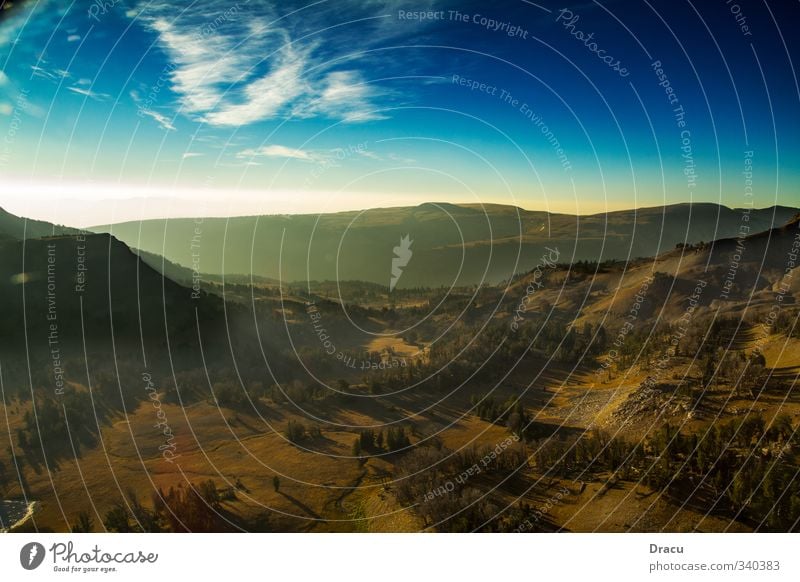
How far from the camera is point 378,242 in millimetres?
21531

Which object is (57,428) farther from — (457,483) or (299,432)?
(457,483)

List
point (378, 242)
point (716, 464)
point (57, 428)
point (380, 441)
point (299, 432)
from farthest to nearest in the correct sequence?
point (378, 242) < point (57, 428) < point (299, 432) < point (380, 441) < point (716, 464)

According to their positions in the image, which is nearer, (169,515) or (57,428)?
(169,515)

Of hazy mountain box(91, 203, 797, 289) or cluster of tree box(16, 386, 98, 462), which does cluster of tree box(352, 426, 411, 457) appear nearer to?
cluster of tree box(16, 386, 98, 462)

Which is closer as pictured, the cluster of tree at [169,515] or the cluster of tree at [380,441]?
the cluster of tree at [169,515]

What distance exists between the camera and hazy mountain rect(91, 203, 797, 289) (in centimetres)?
1938

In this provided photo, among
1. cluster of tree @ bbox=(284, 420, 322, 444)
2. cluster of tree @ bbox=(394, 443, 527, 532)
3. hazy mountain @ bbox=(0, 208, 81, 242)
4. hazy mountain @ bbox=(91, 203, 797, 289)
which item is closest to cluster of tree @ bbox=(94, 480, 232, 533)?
cluster of tree @ bbox=(284, 420, 322, 444)

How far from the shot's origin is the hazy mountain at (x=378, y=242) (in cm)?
Answer: 1938

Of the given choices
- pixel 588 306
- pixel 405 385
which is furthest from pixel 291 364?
pixel 588 306

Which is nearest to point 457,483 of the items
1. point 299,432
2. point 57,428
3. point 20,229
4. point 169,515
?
point 299,432

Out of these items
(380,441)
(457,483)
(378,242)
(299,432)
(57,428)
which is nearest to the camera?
(457,483)

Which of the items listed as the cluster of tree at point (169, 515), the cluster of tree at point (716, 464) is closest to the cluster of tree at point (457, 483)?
the cluster of tree at point (716, 464)

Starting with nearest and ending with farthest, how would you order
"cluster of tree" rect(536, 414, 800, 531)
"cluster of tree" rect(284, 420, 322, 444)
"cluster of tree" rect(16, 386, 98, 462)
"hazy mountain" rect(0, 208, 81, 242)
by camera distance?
"cluster of tree" rect(536, 414, 800, 531), "cluster of tree" rect(16, 386, 98, 462), "cluster of tree" rect(284, 420, 322, 444), "hazy mountain" rect(0, 208, 81, 242)

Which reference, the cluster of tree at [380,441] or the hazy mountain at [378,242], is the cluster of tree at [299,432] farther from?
the hazy mountain at [378,242]
